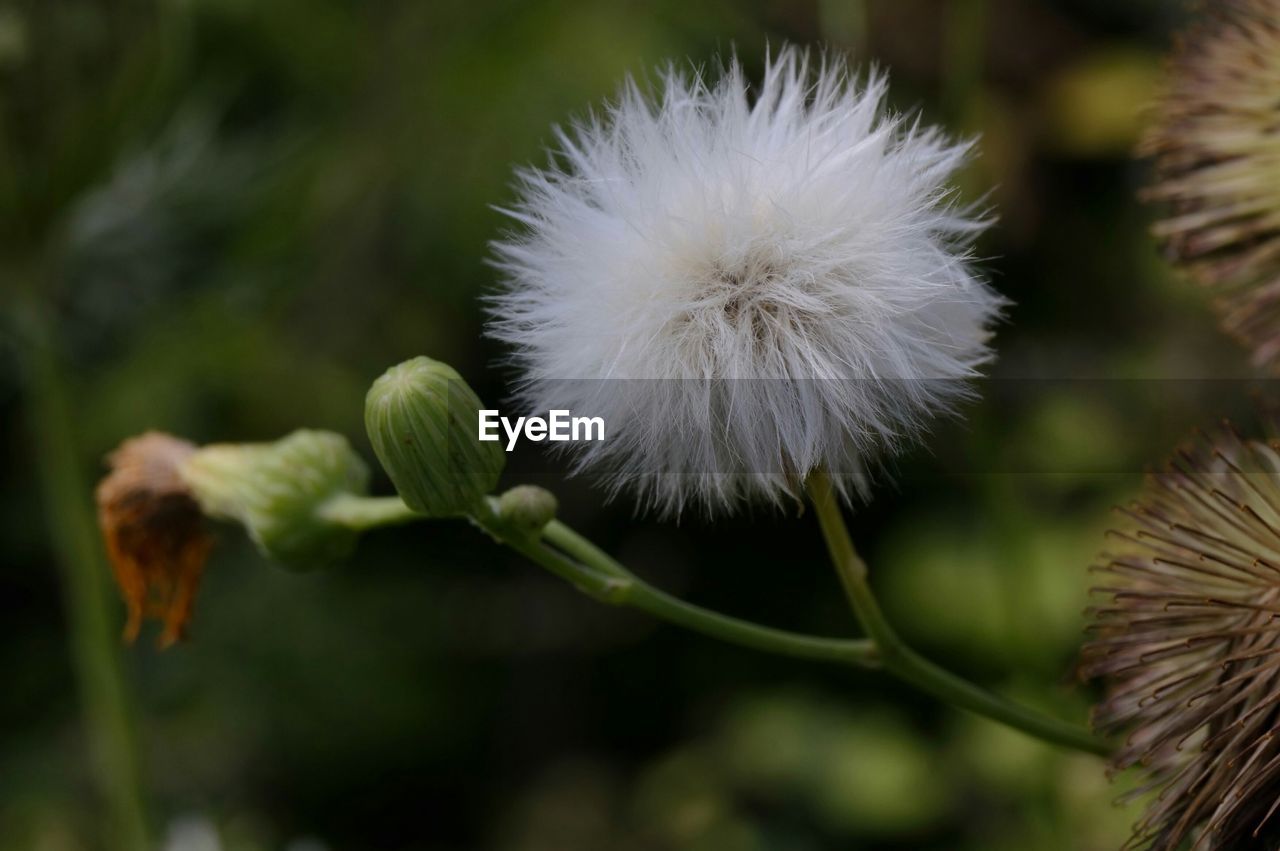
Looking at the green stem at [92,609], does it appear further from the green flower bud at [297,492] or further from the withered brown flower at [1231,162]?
the withered brown flower at [1231,162]

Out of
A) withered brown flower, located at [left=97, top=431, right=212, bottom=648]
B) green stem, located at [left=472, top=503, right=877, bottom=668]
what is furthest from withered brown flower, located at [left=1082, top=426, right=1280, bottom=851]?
withered brown flower, located at [left=97, top=431, right=212, bottom=648]

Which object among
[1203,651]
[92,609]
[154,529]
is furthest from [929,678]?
[92,609]

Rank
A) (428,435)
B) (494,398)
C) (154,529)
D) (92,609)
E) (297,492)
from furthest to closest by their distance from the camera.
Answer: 1. (494,398)
2. (92,609)
3. (154,529)
4. (297,492)
5. (428,435)

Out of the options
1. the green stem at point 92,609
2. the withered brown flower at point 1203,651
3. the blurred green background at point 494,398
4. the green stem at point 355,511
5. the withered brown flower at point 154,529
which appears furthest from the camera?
the blurred green background at point 494,398

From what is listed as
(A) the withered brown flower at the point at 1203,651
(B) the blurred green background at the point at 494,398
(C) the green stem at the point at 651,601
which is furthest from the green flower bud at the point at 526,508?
(B) the blurred green background at the point at 494,398

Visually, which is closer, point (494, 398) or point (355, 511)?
point (355, 511)

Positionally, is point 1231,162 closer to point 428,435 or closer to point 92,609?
point 428,435

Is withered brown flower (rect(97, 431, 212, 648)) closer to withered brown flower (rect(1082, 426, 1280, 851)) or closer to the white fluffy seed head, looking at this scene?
the white fluffy seed head
